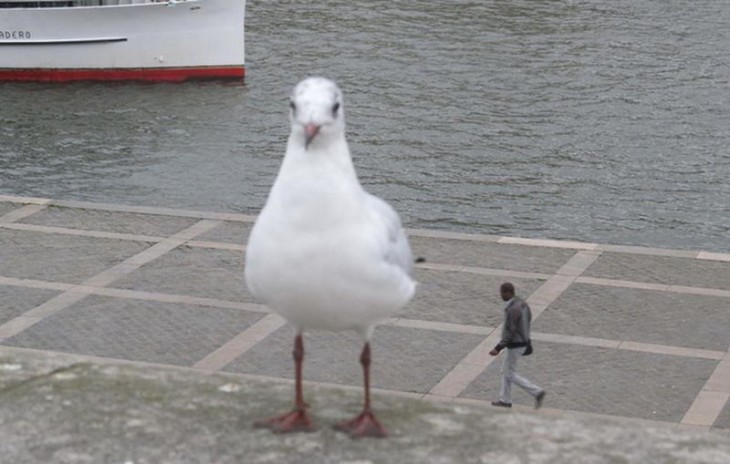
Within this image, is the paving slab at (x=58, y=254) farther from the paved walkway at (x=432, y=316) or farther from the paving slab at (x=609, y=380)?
the paving slab at (x=609, y=380)

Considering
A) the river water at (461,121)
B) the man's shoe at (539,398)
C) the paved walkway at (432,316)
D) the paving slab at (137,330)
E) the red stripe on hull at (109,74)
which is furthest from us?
the red stripe on hull at (109,74)

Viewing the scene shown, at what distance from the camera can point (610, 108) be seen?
31859 millimetres

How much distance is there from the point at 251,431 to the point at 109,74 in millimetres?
33551

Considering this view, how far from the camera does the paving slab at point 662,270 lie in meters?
16.8

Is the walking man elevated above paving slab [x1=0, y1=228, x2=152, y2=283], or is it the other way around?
the walking man

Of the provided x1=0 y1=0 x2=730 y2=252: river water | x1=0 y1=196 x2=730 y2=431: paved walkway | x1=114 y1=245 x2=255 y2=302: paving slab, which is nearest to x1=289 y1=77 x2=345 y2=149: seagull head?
x1=0 y1=196 x2=730 y2=431: paved walkway

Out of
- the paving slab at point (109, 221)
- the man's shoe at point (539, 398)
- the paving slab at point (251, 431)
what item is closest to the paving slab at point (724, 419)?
the man's shoe at point (539, 398)

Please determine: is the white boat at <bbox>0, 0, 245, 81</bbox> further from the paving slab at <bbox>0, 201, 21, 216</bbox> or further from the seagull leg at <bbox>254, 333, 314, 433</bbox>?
the seagull leg at <bbox>254, 333, 314, 433</bbox>

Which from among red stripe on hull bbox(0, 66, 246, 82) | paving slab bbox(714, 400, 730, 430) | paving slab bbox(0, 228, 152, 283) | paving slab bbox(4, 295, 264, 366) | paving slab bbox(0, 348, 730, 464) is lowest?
red stripe on hull bbox(0, 66, 246, 82)

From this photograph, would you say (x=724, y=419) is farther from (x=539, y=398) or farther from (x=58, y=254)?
(x=58, y=254)

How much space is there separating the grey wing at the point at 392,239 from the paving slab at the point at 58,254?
11.2 metres

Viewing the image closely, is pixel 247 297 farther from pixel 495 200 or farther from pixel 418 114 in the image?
pixel 418 114

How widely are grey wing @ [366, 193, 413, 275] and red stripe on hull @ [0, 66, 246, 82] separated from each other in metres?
32.0

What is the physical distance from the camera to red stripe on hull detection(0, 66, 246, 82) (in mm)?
37750
